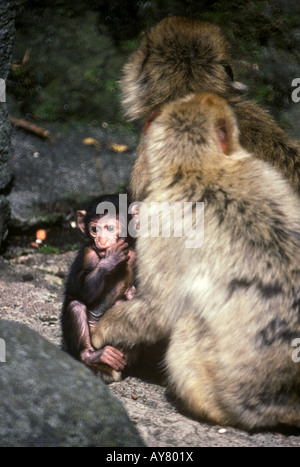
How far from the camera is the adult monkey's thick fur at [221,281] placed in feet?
10.6

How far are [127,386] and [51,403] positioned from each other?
3.01ft

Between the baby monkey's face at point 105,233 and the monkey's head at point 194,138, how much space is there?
23.6 inches

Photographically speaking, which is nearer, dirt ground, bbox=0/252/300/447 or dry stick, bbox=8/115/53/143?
dirt ground, bbox=0/252/300/447

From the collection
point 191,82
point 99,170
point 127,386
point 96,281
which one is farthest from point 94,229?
point 99,170

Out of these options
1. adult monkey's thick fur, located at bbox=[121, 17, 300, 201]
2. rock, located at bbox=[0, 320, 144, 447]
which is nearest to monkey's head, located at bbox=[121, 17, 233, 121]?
adult monkey's thick fur, located at bbox=[121, 17, 300, 201]

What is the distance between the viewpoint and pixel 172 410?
369 cm

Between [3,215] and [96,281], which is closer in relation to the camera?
[96,281]

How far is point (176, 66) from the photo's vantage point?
14.5ft

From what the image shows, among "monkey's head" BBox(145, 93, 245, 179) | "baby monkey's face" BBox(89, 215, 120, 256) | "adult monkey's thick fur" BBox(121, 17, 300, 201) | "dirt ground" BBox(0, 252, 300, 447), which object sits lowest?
"dirt ground" BBox(0, 252, 300, 447)

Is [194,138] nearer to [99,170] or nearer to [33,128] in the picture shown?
[99,170]

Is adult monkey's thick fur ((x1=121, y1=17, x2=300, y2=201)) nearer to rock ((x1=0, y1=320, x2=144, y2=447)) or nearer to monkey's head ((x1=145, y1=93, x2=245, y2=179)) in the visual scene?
monkey's head ((x1=145, y1=93, x2=245, y2=179))

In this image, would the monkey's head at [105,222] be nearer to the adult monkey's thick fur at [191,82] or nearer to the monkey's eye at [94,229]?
the monkey's eye at [94,229]

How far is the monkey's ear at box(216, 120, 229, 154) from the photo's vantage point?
363 cm

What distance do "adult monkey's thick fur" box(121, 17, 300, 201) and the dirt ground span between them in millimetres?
1130
